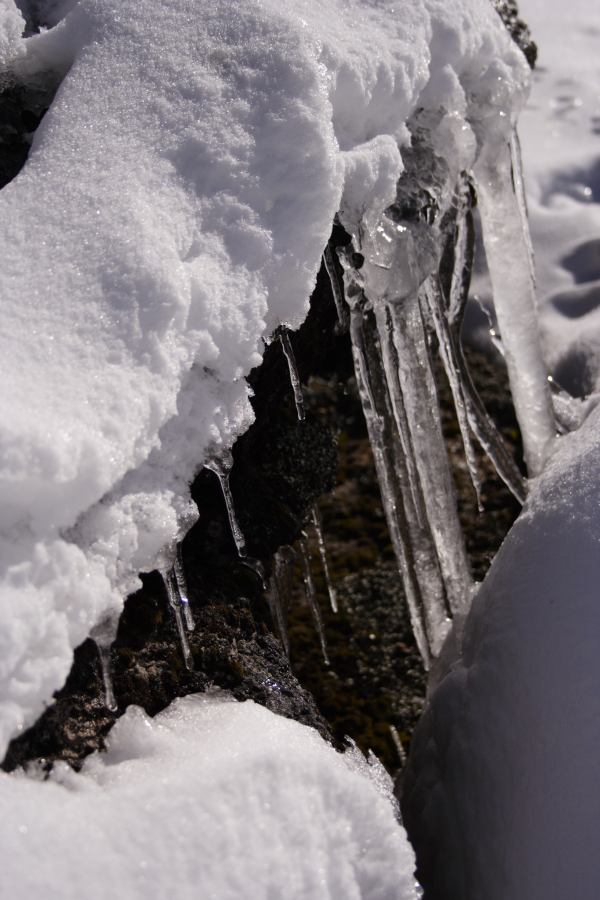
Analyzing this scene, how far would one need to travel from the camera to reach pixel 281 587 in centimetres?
211

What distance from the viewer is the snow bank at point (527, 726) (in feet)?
4.31


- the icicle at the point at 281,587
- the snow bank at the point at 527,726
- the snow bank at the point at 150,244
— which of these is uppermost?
the snow bank at the point at 150,244

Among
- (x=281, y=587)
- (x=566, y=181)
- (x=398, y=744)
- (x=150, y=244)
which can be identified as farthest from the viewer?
(x=566, y=181)

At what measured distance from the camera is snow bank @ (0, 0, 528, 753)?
1092 mm

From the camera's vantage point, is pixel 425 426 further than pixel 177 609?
Yes

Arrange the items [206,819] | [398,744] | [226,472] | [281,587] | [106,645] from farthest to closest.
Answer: [398,744], [281,587], [226,472], [106,645], [206,819]

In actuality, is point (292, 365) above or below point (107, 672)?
above

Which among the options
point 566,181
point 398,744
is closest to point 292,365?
point 398,744

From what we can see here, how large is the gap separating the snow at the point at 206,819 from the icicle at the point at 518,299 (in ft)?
3.89

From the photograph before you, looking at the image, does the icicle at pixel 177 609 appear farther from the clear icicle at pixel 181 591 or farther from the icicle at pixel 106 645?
the icicle at pixel 106 645

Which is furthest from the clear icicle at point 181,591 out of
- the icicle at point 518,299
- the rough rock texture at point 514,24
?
the rough rock texture at point 514,24

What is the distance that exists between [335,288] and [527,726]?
0.91 m

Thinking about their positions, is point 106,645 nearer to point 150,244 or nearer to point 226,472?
point 226,472

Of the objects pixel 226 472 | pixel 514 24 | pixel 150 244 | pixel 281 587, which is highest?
pixel 514 24
